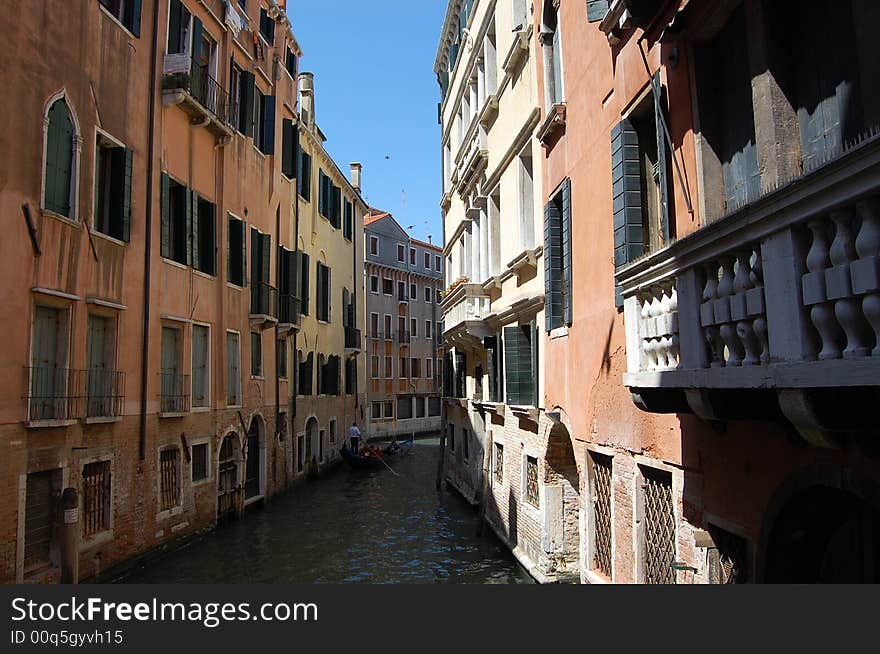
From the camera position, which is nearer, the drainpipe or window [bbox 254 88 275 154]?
the drainpipe

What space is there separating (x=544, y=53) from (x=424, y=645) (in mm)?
7483

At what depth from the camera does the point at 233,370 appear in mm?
15125

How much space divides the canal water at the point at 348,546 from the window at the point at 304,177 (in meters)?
8.19

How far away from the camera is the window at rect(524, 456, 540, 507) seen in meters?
10.4

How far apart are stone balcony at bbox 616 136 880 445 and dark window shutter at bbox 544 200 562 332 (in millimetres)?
4360

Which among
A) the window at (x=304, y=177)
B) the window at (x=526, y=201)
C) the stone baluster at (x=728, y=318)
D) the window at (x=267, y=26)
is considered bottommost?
the stone baluster at (x=728, y=318)

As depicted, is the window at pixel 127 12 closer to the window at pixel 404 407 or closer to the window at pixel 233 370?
the window at pixel 233 370

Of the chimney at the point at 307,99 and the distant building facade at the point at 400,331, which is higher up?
the chimney at the point at 307,99

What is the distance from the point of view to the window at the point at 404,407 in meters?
39.6

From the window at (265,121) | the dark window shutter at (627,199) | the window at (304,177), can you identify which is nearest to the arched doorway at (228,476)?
the window at (265,121)

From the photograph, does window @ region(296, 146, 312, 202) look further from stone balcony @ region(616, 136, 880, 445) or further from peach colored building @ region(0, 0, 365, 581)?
stone balcony @ region(616, 136, 880, 445)

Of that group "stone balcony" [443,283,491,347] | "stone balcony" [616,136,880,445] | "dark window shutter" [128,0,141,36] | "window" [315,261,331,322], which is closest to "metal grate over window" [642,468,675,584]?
"stone balcony" [616,136,880,445]

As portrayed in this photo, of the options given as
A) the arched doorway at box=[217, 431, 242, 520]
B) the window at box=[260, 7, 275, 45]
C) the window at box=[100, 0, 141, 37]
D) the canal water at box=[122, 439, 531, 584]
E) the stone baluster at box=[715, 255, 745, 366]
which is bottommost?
the canal water at box=[122, 439, 531, 584]

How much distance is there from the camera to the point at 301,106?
2261 cm
